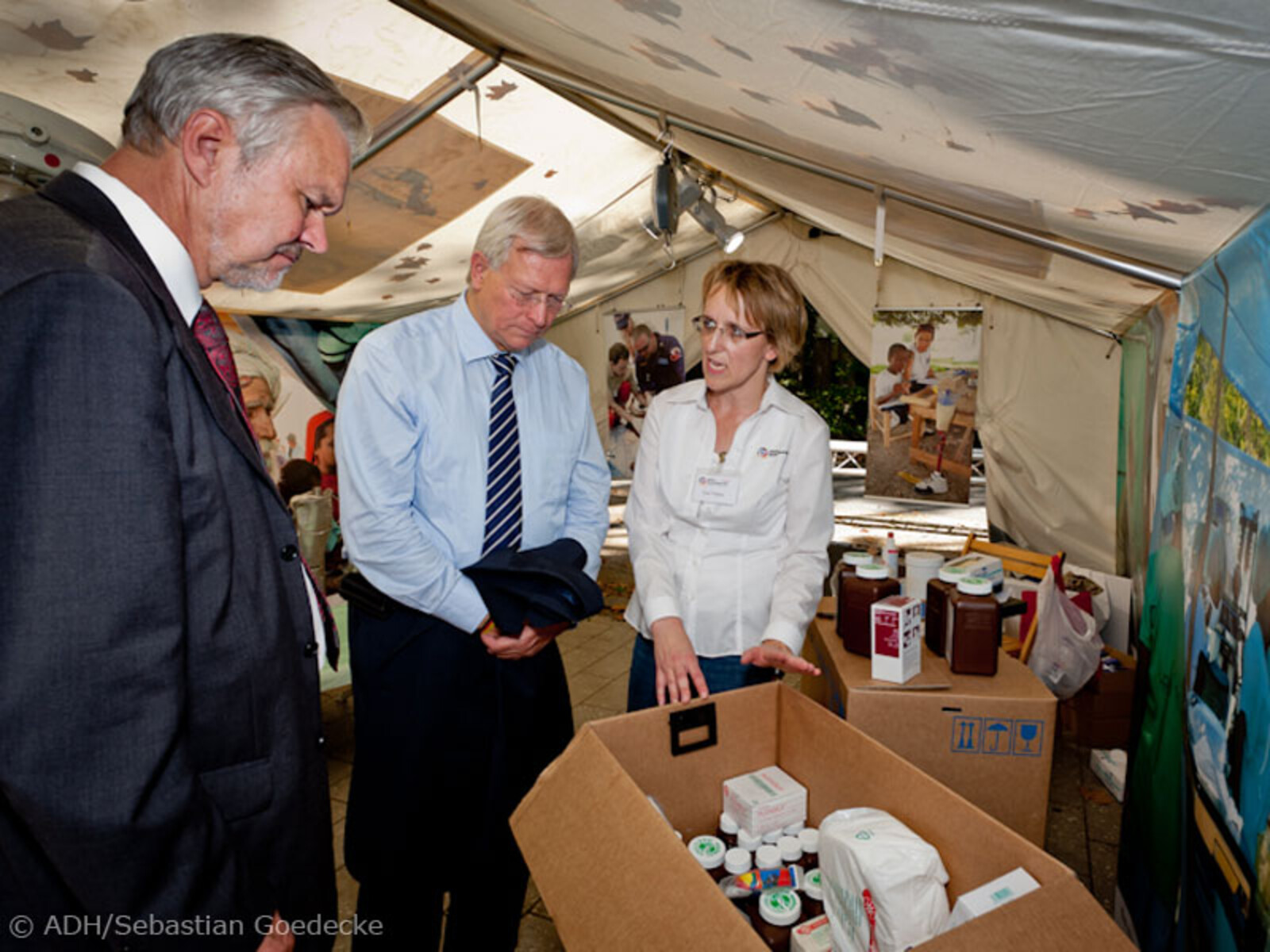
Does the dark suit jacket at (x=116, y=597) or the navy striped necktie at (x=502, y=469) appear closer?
the dark suit jacket at (x=116, y=597)

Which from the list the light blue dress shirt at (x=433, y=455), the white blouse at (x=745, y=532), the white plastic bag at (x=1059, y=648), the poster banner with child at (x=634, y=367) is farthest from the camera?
the poster banner with child at (x=634, y=367)

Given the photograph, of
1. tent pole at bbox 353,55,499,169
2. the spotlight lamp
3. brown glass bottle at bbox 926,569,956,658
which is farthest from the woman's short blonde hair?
the spotlight lamp

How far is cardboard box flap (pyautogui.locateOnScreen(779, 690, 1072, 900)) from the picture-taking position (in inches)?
33.2

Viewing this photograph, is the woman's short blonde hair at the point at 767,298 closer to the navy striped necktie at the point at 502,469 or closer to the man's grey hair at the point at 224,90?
the navy striped necktie at the point at 502,469

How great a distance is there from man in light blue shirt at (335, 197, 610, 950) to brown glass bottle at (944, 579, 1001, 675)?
84 centimetres

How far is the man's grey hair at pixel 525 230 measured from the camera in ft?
4.52

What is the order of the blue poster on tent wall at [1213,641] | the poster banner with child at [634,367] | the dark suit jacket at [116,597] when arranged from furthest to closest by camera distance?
the poster banner with child at [634,367]
the blue poster on tent wall at [1213,641]
the dark suit jacket at [116,597]

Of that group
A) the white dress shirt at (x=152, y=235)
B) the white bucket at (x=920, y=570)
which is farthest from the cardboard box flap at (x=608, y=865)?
the white bucket at (x=920, y=570)

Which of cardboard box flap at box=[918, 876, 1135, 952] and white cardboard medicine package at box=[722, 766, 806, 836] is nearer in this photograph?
cardboard box flap at box=[918, 876, 1135, 952]

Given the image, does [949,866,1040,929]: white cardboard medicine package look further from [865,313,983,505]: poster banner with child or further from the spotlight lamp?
[865,313,983,505]: poster banner with child

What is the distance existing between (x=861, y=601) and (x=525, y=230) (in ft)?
3.61

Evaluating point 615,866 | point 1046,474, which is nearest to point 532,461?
point 615,866

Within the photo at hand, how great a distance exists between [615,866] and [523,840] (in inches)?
8.5

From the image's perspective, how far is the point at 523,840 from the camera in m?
0.99
